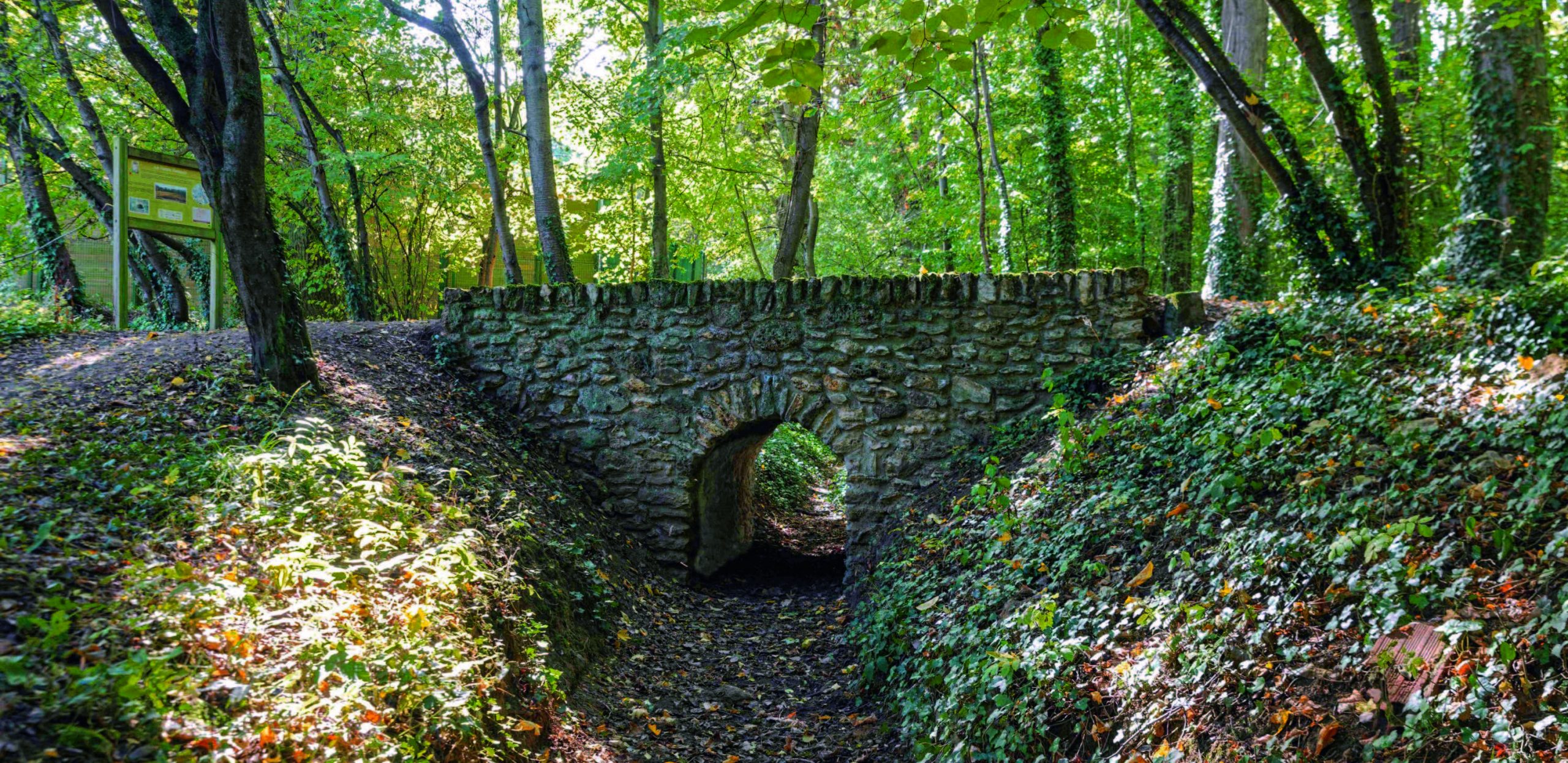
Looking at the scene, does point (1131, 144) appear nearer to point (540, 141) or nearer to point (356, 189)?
point (540, 141)

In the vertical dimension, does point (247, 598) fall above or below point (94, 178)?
below

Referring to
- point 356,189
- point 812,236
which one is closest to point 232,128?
point 356,189

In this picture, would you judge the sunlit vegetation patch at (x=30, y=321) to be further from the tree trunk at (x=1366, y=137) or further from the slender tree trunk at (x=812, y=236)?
the slender tree trunk at (x=812, y=236)

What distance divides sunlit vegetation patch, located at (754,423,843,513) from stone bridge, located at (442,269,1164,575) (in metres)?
1.86

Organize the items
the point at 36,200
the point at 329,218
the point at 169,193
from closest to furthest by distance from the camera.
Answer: the point at 169,193
the point at 36,200
the point at 329,218

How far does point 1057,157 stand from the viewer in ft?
30.9

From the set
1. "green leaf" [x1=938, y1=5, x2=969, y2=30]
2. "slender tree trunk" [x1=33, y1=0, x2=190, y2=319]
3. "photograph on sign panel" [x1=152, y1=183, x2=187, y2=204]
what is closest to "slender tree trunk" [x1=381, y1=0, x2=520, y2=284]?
"photograph on sign panel" [x1=152, y1=183, x2=187, y2=204]

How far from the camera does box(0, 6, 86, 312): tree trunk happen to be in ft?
33.3

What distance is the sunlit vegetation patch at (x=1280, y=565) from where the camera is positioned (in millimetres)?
2693

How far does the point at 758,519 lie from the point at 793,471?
2527 mm

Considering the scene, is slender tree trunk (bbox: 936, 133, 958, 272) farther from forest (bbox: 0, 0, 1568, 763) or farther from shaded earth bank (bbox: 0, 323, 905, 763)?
shaded earth bank (bbox: 0, 323, 905, 763)

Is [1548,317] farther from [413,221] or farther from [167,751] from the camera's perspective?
[413,221]

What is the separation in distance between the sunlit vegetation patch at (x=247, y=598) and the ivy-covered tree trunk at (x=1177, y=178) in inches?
373

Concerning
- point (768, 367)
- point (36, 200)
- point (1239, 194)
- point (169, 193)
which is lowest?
point (768, 367)
